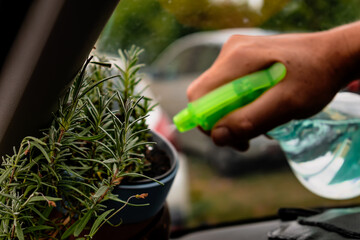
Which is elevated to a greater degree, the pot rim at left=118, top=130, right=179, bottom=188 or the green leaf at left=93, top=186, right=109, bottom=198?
the pot rim at left=118, top=130, right=179, bottom=188

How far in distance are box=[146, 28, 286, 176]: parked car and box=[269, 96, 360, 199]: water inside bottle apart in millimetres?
4828

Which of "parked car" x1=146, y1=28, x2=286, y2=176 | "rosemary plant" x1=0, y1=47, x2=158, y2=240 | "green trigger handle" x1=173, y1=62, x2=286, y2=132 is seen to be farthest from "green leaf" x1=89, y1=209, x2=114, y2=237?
"parked car" x1=146, y1=28, x2=286, y2=176

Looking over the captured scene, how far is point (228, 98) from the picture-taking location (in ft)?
3.30

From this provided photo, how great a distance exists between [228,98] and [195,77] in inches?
220

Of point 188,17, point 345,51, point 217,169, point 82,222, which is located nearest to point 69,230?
point 82,222

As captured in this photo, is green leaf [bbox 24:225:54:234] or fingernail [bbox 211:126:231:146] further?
fingernail [bbox 211:126:231:146]

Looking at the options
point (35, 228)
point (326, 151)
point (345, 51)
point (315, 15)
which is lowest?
point (35, 228)

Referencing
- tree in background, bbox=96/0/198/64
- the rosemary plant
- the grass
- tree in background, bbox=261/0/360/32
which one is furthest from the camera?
the grass

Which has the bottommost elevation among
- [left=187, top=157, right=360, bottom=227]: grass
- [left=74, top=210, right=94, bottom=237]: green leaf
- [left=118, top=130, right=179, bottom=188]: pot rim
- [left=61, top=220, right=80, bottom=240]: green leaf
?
[left=187, top=157, right=360, bottom=227]: grass

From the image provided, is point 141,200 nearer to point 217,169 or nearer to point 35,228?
point 35,228

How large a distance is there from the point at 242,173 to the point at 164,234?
6.51 metres

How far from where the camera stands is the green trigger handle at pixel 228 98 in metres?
1.01

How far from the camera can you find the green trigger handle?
1006 millimetres

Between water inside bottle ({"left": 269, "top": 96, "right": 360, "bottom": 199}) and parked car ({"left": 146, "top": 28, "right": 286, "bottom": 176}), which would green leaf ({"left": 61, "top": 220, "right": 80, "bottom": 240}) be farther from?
parked car ({"left": 146, "top": 28, "right": 286, "bottom": 176})
